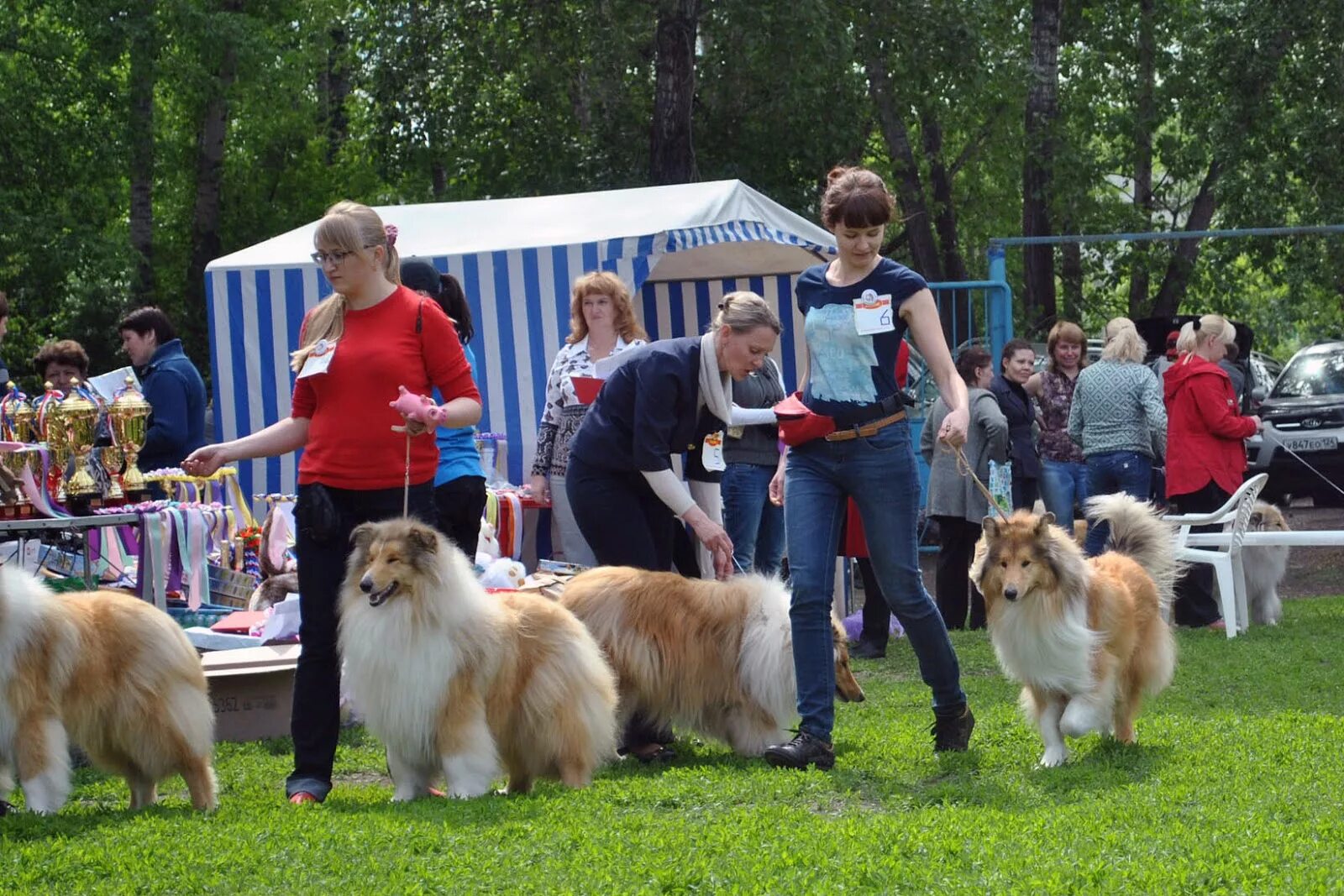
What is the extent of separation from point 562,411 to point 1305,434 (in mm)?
12497

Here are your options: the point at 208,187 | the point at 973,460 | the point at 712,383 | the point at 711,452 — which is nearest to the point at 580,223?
the point at 973,460

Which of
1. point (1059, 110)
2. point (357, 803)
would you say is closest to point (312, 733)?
point (357, 803)

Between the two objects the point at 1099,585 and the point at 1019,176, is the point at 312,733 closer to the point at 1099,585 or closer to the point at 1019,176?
the point at 1099,585

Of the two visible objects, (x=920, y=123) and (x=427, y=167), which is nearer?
(x=427, y=167)

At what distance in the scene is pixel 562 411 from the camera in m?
7.91

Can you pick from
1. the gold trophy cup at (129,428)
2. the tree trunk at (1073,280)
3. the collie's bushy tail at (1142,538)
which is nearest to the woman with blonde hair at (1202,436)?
the collie's bushy tail at (1142,538)

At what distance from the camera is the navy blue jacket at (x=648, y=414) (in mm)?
6012

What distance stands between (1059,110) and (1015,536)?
17.4 meters

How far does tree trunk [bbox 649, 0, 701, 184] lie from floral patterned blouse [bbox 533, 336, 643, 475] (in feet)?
31.2

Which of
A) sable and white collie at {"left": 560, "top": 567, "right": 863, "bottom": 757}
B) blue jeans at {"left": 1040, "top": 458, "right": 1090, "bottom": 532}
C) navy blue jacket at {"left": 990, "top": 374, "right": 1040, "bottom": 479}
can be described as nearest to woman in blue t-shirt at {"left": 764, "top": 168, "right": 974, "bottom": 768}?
sable and white collie at {"left": 560, "top": 567, "right": 863, "bottom": 757}

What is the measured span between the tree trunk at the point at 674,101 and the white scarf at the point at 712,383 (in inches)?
445

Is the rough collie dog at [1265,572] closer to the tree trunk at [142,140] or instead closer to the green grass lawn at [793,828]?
the green grass lawn at [793,828]

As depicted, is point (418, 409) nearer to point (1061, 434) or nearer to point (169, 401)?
point (169, 401)

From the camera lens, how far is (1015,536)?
19.0ft
